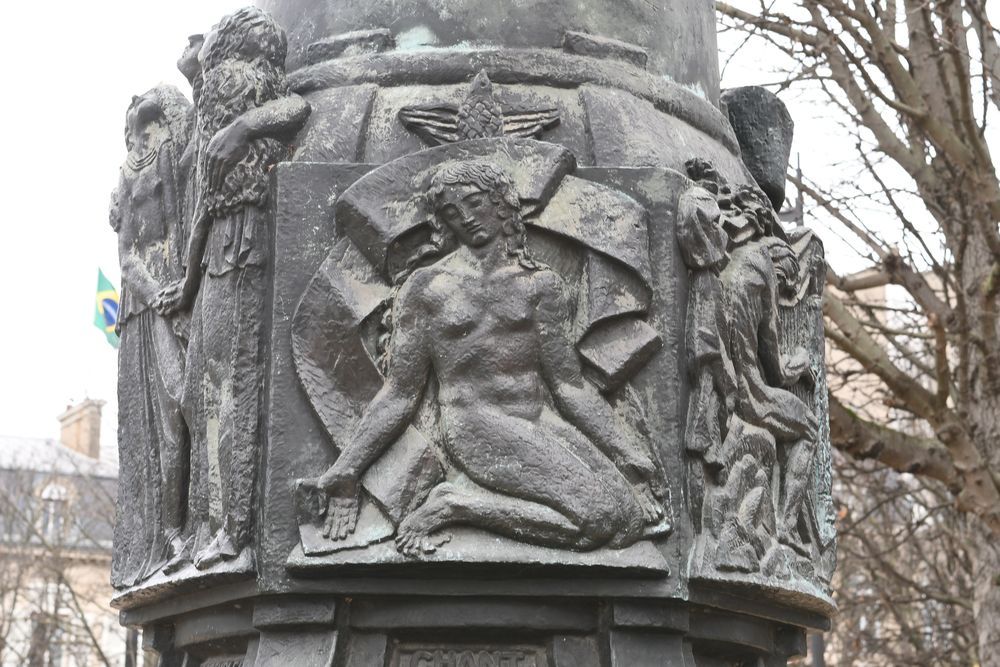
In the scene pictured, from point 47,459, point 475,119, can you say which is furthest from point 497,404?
point 47,459

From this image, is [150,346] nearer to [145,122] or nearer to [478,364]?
[145,122]

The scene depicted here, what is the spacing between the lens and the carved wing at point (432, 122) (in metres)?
4.80

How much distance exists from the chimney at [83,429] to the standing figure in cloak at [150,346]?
31.8 m

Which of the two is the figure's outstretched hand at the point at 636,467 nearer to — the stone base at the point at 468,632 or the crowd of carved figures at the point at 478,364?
the crowd of carved figures at the point at 478,364

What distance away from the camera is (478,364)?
4.49 meters

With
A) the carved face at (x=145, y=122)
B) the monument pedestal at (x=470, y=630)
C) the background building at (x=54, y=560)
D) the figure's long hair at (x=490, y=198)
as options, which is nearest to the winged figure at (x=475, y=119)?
the figure's long hair at (x=490, y=198)

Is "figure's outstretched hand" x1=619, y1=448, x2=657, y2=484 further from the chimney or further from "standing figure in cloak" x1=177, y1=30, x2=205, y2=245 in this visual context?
the chimney

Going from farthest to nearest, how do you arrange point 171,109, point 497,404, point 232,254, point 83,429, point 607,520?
point 83,429
point 171,109
point 232,254
point 497,404
point 607,520

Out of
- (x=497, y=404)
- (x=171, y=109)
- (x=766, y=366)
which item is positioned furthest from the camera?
(x=171, y=109)

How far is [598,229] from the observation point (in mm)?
4637

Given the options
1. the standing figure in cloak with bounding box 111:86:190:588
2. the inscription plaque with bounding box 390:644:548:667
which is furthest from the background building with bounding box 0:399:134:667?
the inscription plaque with bounding box 390:644:548:667

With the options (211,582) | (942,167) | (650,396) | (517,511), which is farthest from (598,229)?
(942,167)

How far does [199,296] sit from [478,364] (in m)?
1.05

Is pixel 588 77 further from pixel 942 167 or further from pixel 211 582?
pixel 942 167
